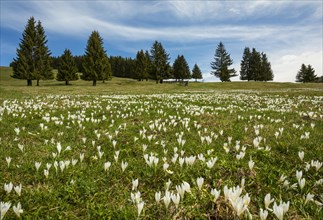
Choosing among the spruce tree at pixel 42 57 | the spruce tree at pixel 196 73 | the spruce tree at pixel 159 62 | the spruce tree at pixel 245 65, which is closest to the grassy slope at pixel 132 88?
the spruce tree at pixel 42 57

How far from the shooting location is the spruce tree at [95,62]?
2653 inches

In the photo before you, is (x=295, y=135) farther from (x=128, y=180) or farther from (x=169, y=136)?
(x=128, y=180)

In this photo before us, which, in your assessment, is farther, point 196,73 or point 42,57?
point 196,73

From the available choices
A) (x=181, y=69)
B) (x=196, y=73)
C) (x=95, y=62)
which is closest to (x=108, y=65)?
(x=95, y=62)

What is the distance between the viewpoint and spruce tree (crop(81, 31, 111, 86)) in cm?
6738

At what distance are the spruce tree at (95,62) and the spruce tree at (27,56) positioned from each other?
13.0 meters

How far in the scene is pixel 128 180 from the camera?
3674 mm

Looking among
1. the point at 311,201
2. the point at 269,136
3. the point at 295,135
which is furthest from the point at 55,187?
the point at 295,135

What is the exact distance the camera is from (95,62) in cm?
6781

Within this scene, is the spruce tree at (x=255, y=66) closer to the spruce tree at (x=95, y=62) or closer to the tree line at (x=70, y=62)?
the tree line at (x=70, y=62)

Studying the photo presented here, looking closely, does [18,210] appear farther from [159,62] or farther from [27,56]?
[159,62]

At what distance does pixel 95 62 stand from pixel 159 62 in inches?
1135

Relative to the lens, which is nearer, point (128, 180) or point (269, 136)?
point (128, 180)

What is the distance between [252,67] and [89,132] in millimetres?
107199
